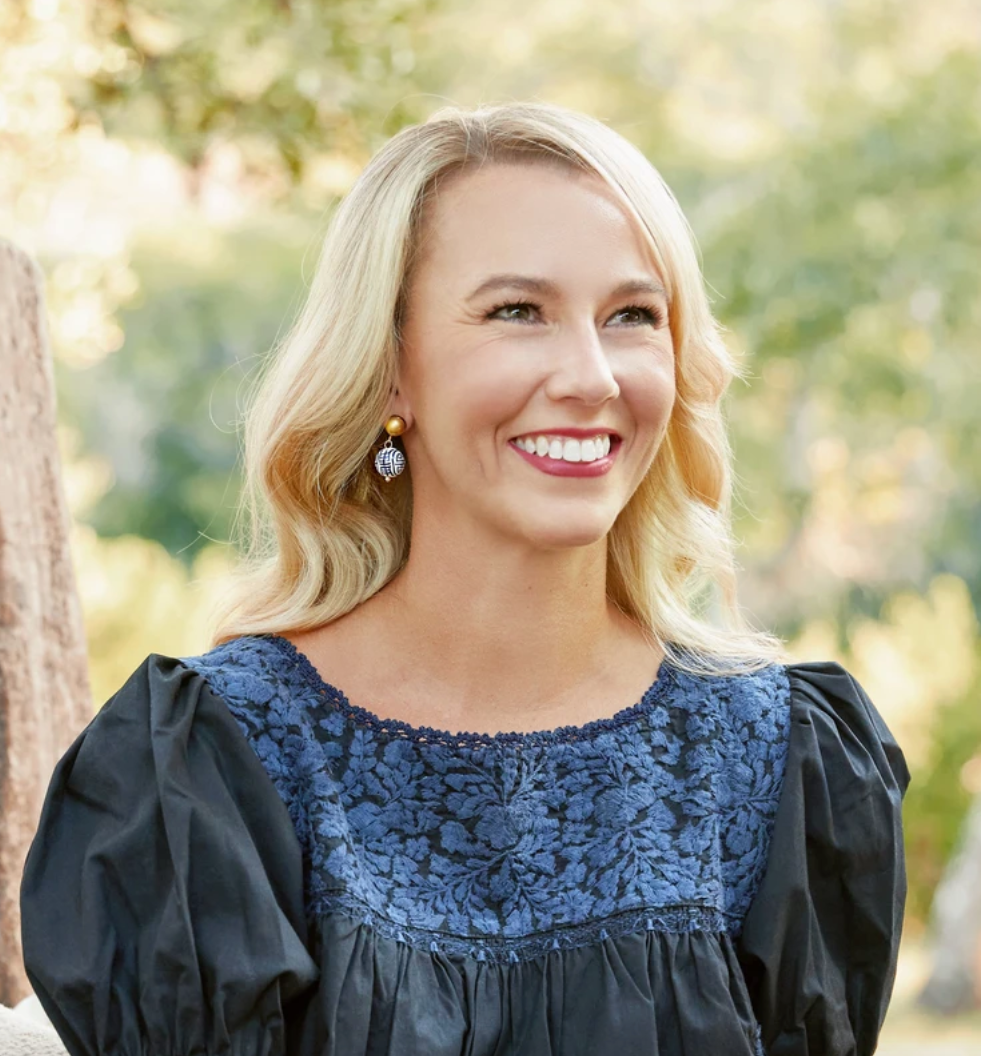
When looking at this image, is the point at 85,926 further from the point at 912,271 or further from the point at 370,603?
the point at 912,271

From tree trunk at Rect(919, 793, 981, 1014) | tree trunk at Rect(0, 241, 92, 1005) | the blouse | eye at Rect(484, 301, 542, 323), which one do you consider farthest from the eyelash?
tree trunk at Rect(919, 793, 981, 1014)

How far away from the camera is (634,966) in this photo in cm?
199

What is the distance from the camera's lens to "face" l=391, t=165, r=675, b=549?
2.01 metres

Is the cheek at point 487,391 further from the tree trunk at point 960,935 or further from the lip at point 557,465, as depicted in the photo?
the tree trunk at point 960,935

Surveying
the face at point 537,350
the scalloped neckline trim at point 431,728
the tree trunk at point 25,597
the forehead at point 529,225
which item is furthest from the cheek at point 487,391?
the tree trunk at point 25,597

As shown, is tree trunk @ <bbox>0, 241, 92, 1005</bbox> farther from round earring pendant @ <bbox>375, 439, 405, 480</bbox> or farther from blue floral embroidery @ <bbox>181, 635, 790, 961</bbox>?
round earring pendant @ <bbox>375, 439, 405, 480</bbox>

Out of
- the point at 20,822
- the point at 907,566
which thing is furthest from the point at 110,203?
the point at 20,822

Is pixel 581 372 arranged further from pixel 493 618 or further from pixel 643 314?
pixel 493 618

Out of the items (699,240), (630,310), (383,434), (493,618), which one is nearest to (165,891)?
(493,618)

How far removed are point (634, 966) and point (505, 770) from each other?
0.28m

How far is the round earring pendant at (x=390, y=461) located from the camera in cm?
218

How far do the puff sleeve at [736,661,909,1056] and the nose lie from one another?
1.74 ft

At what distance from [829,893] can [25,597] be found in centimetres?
131

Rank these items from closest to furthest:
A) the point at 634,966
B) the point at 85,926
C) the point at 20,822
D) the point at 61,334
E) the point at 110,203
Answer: the point at 85,926
the point at 634,966
the point at 20,822
the point at 61,334
the point at 110,203
